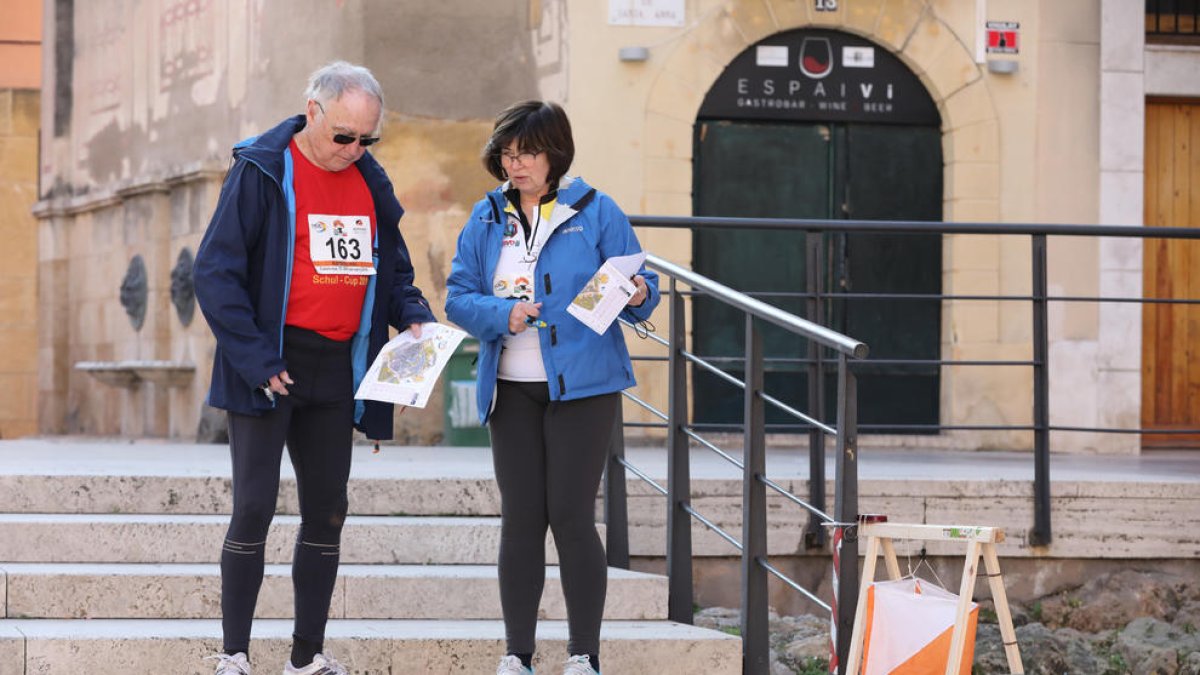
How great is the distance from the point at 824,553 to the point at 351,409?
3163 mm

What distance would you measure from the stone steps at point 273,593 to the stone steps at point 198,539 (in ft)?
0.25

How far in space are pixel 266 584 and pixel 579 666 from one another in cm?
142

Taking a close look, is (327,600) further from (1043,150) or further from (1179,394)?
(1179,394)

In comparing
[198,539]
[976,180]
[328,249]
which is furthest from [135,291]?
[328,249]

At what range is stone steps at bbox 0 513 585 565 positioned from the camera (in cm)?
639

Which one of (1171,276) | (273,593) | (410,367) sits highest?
(1171,276)

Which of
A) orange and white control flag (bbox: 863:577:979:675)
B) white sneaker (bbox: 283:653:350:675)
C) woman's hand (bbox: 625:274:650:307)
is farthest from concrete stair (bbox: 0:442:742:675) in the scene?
woman's hand (bbox: 625:274:650:307)

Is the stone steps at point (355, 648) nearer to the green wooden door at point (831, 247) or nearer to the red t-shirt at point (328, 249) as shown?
the red t-shirt at point (328, 249)

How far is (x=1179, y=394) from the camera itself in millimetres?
12570

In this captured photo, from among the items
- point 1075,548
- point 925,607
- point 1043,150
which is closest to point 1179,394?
point 1043,150

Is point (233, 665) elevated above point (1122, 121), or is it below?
below

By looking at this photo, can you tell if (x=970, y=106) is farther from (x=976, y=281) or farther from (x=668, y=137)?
(x=668, y=137)

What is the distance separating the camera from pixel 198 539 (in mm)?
6477

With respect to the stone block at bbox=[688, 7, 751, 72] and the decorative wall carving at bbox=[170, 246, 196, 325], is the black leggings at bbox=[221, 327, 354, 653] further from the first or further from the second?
the decorative wall carving at bbox=[170, 246, 196, 325]
